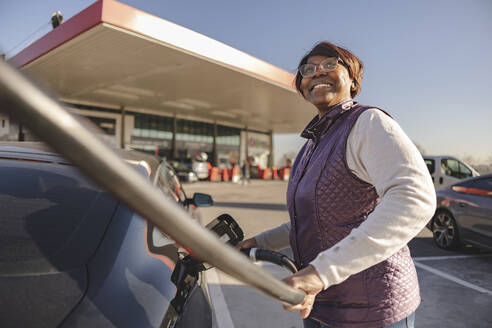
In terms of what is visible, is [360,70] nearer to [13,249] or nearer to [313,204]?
[313,204]

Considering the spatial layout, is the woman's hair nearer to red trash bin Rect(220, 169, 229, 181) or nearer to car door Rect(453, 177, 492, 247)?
car door Rect(453, 177, 492, 247)

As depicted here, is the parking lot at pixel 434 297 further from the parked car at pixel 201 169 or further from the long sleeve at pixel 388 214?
the parked car at pixel 201 169

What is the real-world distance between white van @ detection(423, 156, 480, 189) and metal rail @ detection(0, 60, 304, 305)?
11.5 metres

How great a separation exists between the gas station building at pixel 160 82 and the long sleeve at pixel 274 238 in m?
0.97

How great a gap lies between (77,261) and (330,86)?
1299 millimetres

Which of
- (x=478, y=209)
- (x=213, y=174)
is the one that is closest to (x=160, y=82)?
(x=213, y=174)

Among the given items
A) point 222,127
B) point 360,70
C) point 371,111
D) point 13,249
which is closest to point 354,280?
point 371,111

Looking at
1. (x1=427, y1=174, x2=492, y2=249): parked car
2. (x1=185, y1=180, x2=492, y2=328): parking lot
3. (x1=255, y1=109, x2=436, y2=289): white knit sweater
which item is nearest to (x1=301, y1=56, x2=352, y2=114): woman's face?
(x1=255, y1=109, x2=436, y2=289): white knit sweater

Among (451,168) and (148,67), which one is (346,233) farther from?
(148,67)

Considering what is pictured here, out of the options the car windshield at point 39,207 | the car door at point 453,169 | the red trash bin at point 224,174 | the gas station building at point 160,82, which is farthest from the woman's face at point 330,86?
the red trash bin at point 224,174

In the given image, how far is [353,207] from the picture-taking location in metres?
1.11

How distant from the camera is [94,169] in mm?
430

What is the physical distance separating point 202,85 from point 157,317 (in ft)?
56.5

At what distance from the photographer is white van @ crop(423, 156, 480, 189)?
33.4 ft
